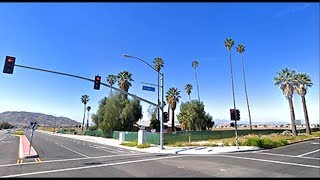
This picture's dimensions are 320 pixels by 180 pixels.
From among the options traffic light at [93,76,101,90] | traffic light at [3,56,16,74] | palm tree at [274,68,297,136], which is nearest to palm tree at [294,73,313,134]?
palm tree at [274,68,297,136]

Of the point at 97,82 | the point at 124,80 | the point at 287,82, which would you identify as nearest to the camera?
the point at 97,82

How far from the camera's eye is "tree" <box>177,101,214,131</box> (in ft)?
226

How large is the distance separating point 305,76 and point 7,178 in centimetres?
6092

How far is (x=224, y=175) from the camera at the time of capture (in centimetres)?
1166

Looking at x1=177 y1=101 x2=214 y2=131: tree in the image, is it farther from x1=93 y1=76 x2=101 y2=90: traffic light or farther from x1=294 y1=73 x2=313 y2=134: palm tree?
x1=93 y1=76 x2=101 y2=90: traffic light

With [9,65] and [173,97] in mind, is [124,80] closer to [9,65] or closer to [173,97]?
[173,97]

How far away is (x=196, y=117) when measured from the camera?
68.8 meters

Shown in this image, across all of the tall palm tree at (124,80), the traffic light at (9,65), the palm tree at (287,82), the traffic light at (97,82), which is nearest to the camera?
the traffic light at (9,65)

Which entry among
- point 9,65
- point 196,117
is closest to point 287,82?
point 196,117

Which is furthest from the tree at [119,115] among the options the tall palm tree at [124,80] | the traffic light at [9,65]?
the traffic light at [9,65]

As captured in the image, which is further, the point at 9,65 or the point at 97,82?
the point at 97,82

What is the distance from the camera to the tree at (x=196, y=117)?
68.8m

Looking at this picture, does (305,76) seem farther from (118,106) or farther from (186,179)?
(186,179)

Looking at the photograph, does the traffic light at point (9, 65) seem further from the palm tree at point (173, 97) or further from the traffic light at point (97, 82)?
the palm tree at point (173, 97)
